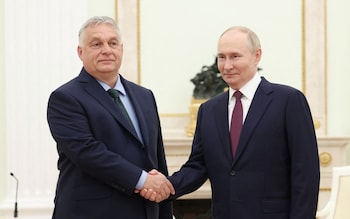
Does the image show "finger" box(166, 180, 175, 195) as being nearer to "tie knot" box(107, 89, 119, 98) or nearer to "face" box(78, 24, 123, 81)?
"tie knot" box(107, 89, 119, 98)

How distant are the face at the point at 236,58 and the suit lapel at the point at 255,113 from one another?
0.32 ft

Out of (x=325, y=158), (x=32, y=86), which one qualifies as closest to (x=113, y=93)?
(x=32, y=86)

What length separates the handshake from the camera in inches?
118

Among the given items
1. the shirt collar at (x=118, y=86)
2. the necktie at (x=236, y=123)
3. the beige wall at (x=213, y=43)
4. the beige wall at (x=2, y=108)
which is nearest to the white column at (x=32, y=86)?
the beige wall at (x=2, y=108)

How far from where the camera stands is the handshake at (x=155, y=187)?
2.99 meters

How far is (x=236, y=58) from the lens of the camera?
3.00 meters

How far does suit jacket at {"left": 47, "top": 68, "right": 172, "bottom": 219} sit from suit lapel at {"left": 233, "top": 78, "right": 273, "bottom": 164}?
19.1 inches

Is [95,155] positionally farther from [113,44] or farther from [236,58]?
[236,58]

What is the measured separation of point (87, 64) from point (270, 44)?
14.1 ft

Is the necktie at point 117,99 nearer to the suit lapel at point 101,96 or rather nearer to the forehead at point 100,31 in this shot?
the suit lapel at point 101,96

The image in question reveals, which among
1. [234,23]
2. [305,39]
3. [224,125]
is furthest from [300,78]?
[224,125]

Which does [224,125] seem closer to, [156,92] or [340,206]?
[340,206]

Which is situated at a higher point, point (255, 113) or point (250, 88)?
point (250, 88)

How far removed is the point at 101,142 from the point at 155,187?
1.17 feet
